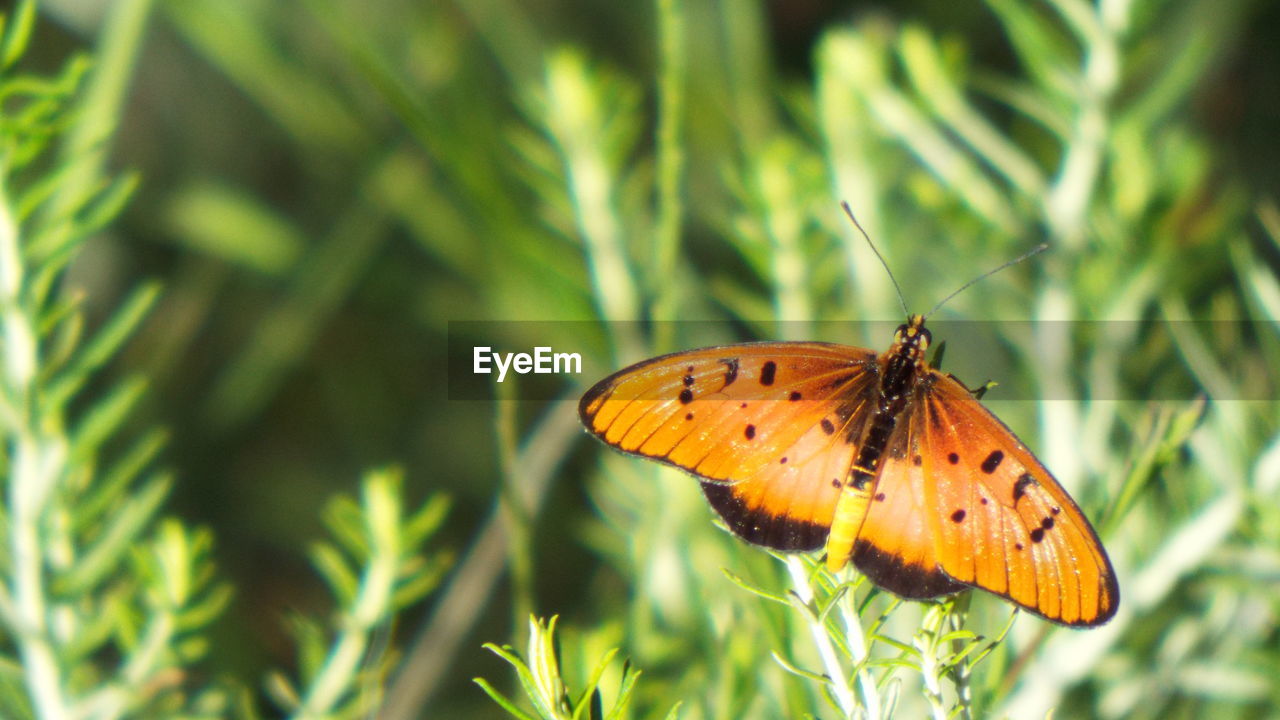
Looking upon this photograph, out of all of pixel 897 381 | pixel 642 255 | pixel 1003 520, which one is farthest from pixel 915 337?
pixel 642 255

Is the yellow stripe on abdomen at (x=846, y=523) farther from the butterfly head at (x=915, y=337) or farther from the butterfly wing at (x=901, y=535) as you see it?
the butterfly head at (x=915, y=337)

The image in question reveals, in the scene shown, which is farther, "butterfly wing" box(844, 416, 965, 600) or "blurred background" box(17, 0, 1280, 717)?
"blurred background" box(17, 0, 1280, 717)

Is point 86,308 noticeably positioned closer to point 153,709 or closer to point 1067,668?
point 153,709

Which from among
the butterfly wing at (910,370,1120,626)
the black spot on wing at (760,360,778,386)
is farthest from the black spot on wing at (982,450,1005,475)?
Result: the black spot on wing at (760,360,778,386)

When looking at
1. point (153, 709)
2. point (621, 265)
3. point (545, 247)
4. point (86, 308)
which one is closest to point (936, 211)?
point (621, 265)

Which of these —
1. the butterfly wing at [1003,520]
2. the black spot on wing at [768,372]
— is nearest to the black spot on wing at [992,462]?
the butterfly wing at [1003,520]

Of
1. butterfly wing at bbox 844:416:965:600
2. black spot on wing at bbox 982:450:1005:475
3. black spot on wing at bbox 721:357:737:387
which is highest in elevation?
black spot on wing at bbox 721:357:737:387

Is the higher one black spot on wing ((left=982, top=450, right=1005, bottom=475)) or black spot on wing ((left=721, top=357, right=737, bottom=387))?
black spot on wing ((left=721, top=357, right=737, bottom=387))

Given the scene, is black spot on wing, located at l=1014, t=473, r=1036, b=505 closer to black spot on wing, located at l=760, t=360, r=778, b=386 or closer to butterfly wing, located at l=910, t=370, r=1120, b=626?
butterfly wing, located at l=910, t=370, r=1120, b=626

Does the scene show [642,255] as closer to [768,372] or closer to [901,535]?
[768,372]
